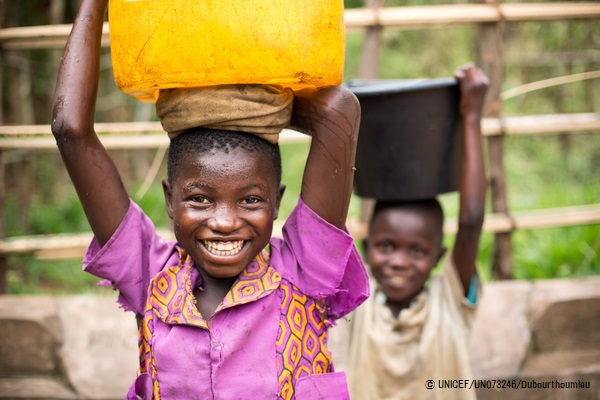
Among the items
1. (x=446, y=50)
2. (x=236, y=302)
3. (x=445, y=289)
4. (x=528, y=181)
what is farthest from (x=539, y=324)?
(x=446, y=50)

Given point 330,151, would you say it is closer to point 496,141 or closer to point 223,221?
point 223,221

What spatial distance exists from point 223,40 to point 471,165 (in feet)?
4.90

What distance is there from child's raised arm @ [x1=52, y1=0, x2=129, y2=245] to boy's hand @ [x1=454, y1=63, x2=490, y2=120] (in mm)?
1502

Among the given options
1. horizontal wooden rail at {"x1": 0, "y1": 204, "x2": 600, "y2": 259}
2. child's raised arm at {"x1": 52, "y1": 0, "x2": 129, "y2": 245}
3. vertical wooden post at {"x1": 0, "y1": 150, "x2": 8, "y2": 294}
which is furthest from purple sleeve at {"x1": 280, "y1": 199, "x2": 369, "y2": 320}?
vertical wooden post at {"x1": 0, "y1": 150, "x2": 8, "y2": 294}

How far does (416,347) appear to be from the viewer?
2.74 metres

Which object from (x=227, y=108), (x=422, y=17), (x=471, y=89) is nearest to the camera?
(x=227, y=108)

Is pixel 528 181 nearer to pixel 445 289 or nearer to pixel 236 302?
pixel 445 289

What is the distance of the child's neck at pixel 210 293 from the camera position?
1.76 meters

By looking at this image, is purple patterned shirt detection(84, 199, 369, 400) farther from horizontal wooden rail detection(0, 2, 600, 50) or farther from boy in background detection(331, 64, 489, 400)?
horizontal wooden rail detection(0, 2, 600, 50)

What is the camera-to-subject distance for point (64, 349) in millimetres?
3367

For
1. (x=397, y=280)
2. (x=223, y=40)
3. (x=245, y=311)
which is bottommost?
(x=397, y=280)

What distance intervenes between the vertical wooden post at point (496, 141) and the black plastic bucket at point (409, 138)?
1.14m

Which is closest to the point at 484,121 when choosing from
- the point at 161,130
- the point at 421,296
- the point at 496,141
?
the point at 496,141

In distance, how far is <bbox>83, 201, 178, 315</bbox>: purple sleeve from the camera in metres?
1.75
